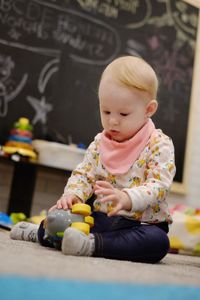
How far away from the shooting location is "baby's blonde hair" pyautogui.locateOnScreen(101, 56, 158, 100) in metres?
1.15

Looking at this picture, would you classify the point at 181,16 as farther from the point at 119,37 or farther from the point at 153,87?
the point at 153,87

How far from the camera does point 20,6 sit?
8.96 ft

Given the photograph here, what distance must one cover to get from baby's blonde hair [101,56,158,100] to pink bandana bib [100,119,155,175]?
11 centimetres

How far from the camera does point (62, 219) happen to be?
1075 mm

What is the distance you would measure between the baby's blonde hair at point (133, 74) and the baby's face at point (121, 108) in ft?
0.05

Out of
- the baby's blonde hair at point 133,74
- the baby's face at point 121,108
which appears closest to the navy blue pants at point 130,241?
the baby's face at point 121,108

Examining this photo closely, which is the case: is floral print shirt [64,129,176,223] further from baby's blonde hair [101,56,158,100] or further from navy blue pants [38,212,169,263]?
baby's blonde hair [101,56,158,100]

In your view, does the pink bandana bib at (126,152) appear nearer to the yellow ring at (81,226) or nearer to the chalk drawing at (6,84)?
the yellow ring at (81,226)

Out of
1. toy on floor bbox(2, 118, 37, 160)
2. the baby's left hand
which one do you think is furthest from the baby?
toy on floor bbox(2, 118, 37, 160)

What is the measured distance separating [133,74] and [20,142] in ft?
4.61

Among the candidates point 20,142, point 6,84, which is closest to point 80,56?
point 6,84

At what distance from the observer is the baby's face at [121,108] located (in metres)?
1.15

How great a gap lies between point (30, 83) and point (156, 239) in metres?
1.85

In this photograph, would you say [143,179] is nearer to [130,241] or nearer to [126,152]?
[126,152]
